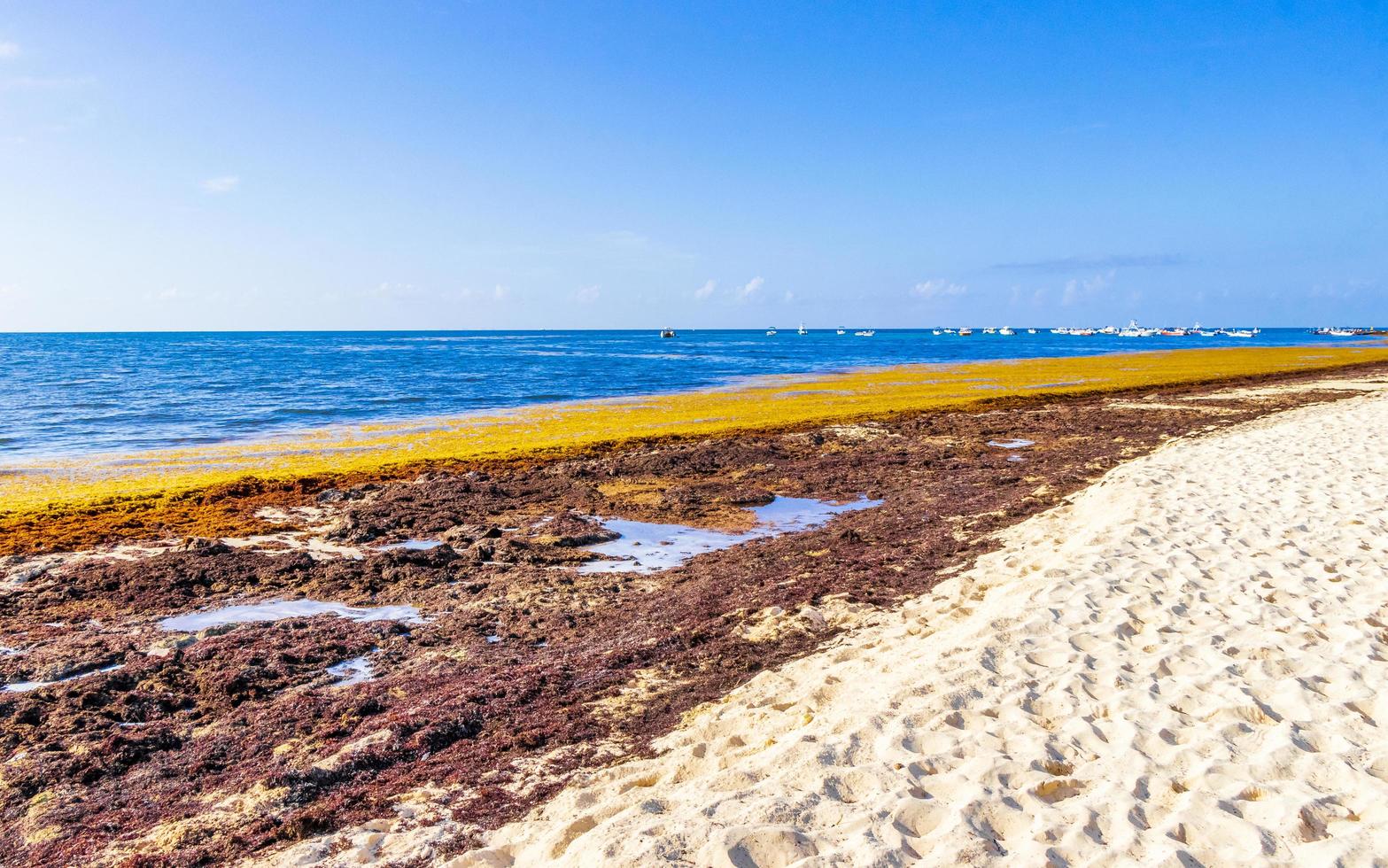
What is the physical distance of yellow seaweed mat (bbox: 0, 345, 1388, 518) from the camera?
16453 mm

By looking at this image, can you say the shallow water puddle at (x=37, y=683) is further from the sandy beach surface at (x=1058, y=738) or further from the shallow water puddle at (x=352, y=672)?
the sandy beach surface at (x=1058, y=738)

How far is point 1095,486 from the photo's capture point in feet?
38.9

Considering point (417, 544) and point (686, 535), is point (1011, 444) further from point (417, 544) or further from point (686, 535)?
point (417, 544)

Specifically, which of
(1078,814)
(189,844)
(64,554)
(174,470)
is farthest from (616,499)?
(174,470)

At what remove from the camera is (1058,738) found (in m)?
4.38

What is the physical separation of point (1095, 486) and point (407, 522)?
440 inches

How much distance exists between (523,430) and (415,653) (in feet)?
59.0

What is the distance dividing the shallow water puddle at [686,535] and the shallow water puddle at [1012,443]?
6666mm

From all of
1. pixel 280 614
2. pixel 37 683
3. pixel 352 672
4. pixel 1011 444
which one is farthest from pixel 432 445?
pixel 1011 444

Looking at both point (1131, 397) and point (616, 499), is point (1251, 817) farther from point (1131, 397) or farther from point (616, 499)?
point (1131, 397)

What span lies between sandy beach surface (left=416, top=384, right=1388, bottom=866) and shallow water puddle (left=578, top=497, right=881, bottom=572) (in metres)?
3.89

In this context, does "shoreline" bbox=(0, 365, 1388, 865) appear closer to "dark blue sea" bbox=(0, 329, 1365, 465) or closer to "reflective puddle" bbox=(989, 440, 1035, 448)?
"reflective puddle" bbox=(989, 440, 1035, 448)

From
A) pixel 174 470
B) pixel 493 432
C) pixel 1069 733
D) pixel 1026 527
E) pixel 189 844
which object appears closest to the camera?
pixel 189 844

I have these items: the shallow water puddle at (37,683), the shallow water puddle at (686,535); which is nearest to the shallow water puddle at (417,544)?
the shallow water puddle at (686,535)
